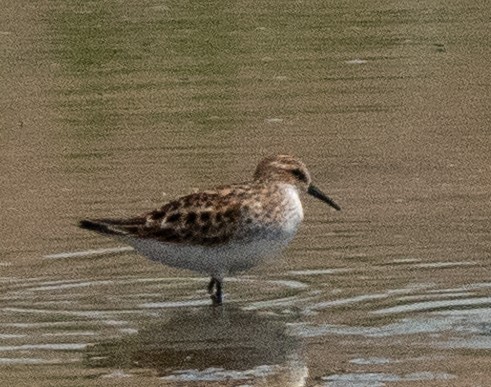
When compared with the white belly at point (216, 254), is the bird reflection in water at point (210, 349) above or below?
below

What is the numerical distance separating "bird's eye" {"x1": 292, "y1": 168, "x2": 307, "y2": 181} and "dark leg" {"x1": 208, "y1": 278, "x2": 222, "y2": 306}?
88 centimetres

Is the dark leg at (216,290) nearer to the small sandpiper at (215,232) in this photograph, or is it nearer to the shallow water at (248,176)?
the small sandpiper at (215,232)

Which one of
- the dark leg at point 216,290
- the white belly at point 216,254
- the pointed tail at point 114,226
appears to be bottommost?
the dark leg at point 216,290

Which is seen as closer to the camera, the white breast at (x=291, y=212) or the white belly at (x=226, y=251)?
the white belly at (x=226, y=251)

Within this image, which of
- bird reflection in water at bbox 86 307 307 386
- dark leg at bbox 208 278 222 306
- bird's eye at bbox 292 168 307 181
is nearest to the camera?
bird reflection in water at bbox 86 307 307 386

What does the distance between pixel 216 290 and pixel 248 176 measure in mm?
2865

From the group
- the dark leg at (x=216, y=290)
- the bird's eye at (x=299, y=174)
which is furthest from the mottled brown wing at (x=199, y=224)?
the bird's eye at (x=299, y=174)

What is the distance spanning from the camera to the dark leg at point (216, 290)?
434 inches

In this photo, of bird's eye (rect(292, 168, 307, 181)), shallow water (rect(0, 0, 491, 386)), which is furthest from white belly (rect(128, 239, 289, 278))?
bird's eye (rect(292, 168, 307, 181))

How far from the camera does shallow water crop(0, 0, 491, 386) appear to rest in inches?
391

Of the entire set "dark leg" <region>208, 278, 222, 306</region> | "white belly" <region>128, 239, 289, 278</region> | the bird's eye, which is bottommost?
"dark leg" <region>208, 278, 222, 306</region>

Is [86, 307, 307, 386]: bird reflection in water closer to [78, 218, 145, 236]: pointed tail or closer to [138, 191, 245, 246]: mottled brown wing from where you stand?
[138, 191, 245, 246]: mottled brown wing

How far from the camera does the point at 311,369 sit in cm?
948

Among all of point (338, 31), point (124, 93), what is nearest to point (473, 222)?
point (124, 93)
